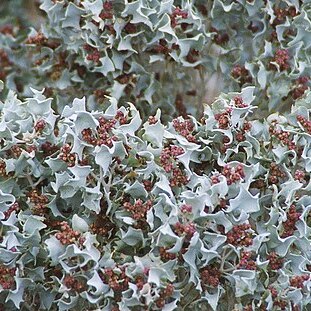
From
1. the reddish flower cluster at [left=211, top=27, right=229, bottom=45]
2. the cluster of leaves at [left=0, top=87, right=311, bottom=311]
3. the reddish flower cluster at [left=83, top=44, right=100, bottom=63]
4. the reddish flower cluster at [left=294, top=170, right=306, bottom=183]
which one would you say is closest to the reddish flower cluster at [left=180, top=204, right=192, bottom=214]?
the cluster of leaves at [left=0, top=87, right=311, bottom=311]

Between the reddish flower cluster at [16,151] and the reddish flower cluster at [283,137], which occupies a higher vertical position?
the reddish flower cluster at [283,137]

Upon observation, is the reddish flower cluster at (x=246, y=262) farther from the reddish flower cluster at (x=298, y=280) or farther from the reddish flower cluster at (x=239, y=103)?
the reddish flower cluster at (x=239, y=103)

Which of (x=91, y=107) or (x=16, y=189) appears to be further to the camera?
(x=91, y=107)

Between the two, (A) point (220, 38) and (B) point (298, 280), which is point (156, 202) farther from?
(A) point (220, 38)

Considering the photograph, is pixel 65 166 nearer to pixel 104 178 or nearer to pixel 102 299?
pixel 104 178

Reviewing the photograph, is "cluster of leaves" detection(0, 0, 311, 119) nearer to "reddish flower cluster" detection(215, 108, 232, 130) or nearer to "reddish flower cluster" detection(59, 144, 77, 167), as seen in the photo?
"reddish flower cluster" detection(215, 108, 232, 130)

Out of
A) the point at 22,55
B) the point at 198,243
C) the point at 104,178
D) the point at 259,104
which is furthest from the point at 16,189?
the point at 22,55

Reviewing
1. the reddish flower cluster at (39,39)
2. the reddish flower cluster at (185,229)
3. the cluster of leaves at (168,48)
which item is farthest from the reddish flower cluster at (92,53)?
the reddish flower cluster at (185,229)
